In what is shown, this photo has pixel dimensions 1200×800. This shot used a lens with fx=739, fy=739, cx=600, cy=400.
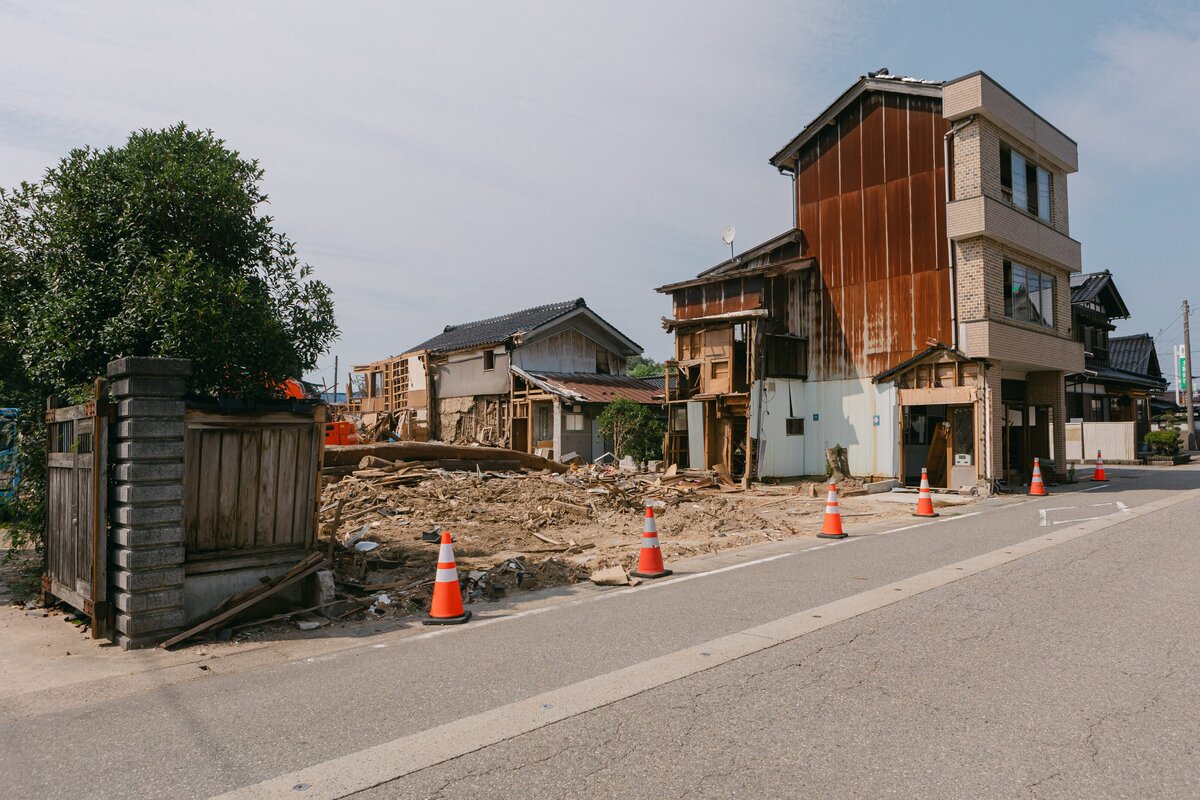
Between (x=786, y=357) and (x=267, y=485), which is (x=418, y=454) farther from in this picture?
(x=786, y=357)

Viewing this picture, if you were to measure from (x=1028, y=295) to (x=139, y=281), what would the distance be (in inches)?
926

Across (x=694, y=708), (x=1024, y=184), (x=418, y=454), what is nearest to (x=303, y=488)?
(x=694, y=708)

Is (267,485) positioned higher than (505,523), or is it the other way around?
(267,485)

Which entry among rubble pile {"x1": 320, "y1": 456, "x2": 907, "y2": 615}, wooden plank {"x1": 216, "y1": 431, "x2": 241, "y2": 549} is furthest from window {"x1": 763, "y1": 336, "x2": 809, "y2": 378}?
wooden plank {"x1": 216, "y1": 431, "x2": 241, "y2": 549}

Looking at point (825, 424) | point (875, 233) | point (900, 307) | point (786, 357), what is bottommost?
point (825, 424)

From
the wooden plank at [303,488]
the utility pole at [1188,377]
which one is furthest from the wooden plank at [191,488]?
the utility pole at [1188,377]

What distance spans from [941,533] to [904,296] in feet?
37.7

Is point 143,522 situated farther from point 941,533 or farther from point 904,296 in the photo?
point 904,296

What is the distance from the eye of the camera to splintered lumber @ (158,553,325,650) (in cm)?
646

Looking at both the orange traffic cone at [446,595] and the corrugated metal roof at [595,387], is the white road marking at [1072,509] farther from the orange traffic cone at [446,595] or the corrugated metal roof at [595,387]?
the corrugated metal roof at [595,387]

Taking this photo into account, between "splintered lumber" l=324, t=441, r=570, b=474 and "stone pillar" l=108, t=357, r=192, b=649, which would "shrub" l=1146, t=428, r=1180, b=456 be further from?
"stone pillar" l=108, t=357, r=192, b=649

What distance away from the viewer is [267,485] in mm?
7414

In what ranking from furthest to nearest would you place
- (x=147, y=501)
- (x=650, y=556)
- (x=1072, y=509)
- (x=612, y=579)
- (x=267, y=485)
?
(x=1072, y=509) → (x=650, y=556) → (x=612, y=579) → (x=267, y=485) → (x=147, y=501)

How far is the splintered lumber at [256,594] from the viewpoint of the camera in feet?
21.2
